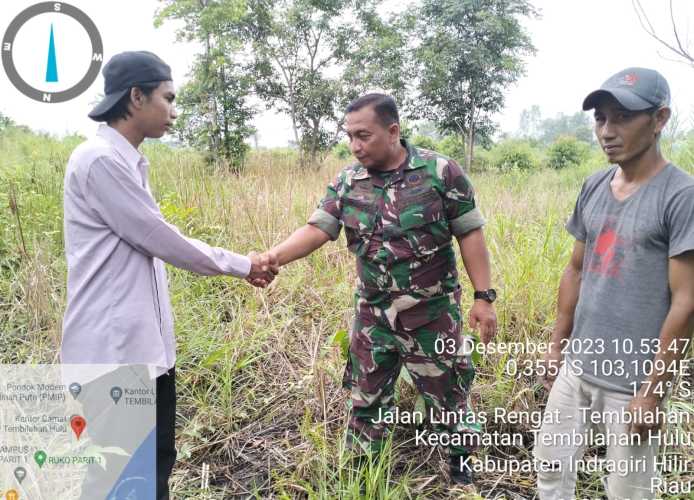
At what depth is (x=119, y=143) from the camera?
148 centimetres

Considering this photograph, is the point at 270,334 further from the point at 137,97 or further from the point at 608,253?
the point at 608,253

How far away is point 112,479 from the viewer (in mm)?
1548

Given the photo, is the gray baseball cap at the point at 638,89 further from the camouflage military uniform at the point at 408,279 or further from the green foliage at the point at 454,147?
the green foliage at the point at 454,147

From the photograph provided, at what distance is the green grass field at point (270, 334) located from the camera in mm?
2008

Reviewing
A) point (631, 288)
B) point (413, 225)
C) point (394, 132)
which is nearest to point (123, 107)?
point (394, 132)

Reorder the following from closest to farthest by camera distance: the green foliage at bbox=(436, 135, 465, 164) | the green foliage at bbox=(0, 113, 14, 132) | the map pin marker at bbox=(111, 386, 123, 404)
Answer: the map pin marker at bbox=(111, 386, 123, 404) < the green foliage at bbox=(0, 113, 14, 132) < the green foliage at bbox=(436, 135, 465, 164)

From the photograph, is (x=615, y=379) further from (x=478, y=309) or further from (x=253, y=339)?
(x=253, y=339)

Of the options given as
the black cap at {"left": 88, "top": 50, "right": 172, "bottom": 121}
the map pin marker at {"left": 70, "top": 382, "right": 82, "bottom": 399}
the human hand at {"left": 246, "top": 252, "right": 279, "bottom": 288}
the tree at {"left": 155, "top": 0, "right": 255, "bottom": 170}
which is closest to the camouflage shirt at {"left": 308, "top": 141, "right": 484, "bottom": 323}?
the human hand at {"left": 246, "top": 252, "right": 279, "bottom": 288}

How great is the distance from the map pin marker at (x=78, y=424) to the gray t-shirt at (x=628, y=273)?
1683 mm

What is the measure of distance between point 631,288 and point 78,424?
187cm

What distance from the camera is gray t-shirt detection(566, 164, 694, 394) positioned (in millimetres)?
1271

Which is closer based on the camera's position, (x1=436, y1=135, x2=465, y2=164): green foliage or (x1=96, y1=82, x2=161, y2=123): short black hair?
(x1=96, y1=82, x2=161, y2=123): short black hair

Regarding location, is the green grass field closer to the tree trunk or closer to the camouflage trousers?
the camouflage trousers

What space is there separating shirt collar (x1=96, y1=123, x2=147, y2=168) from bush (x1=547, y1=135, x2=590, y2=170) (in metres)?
16.9
